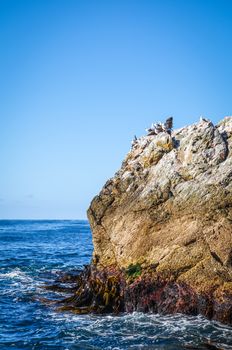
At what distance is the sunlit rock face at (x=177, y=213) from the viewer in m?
17.8

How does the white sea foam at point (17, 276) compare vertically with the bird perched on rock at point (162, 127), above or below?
below

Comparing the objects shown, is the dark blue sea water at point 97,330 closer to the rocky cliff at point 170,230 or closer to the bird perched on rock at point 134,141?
the rocky cliff at point 170,230

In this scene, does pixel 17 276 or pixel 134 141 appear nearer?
pixel 134 141

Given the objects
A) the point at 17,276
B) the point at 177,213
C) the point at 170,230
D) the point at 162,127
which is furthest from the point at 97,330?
the point at 17,276

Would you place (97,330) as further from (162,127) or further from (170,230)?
(162,127)

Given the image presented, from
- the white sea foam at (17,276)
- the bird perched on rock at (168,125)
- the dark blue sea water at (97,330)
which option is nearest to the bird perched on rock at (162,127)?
the bird perched on rock at (168,125)

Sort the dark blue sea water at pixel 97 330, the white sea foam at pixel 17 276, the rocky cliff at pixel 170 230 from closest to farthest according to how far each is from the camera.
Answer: the dark blue sea water at pixel 97 330, the rocky cliff at pixel 170 230, the white sea foam at pixel 17 276

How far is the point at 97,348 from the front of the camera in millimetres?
14688

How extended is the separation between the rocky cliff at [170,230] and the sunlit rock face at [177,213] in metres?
0.05

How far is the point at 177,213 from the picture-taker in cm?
1945

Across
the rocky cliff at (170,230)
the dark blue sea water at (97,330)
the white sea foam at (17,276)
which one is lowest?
the dark blue sea water at (97,330)

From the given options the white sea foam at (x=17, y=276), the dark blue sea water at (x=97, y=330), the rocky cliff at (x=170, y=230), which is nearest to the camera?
the dark blue sea water at (x=97, y=330)

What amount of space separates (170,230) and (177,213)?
0.96m

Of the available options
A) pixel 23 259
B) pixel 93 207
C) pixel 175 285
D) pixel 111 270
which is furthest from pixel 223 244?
pixel 23 259
